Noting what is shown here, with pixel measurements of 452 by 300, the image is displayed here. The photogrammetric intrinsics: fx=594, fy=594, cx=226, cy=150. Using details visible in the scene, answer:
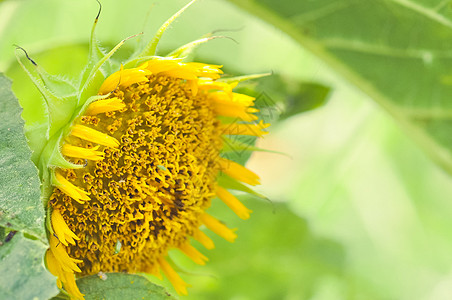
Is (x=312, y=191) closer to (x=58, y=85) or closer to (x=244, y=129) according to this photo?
(x=244, y=129)

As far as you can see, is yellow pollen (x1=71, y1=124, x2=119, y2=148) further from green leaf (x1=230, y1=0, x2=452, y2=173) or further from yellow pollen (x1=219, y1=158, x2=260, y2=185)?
green leaf (x1=230, y1=0, x2=452, y2=173)

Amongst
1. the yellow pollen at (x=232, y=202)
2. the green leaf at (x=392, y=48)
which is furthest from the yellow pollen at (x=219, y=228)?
the green leaf at (x=392, y=48)

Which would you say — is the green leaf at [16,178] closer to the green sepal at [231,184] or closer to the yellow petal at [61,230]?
the yellow petal at [61,230]

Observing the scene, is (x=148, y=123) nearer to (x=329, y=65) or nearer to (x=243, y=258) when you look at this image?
(x=329, y=65)

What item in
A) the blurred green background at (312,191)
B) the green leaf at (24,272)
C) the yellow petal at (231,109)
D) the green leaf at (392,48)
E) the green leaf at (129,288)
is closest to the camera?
the green leaf at (24,272)

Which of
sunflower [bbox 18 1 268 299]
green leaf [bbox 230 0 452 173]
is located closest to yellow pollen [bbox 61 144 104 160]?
sunflower [bbox 18 1 268 299]

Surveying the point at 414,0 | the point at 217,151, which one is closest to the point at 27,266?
the point at 217,151

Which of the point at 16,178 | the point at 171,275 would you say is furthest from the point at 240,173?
the point at 16,178
